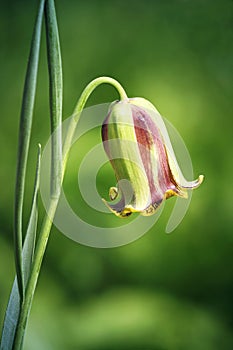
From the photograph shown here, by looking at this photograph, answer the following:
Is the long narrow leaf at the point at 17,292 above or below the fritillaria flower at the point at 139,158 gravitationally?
below

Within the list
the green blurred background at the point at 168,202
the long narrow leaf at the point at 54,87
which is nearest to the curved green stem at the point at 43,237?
the long narrow leaf at the point at 54,87

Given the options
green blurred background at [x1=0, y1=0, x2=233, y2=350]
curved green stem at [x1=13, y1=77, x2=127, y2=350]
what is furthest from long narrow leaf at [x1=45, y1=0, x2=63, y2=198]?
green blurred background at [x1=0, y1=0, x2=233, y2=350]

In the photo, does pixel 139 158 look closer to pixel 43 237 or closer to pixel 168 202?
pixel 43 237

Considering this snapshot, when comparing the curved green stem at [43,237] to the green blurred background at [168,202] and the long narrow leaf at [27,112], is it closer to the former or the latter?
the long narrow leaf at [27,112]

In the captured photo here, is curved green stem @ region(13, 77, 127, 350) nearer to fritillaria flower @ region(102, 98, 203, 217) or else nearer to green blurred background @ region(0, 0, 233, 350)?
fritillaria flower @ region(102, 98, 203, 217)

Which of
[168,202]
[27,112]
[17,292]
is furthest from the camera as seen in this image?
[168,202]

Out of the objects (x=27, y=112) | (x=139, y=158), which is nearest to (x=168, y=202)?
(x=139, y=158)
